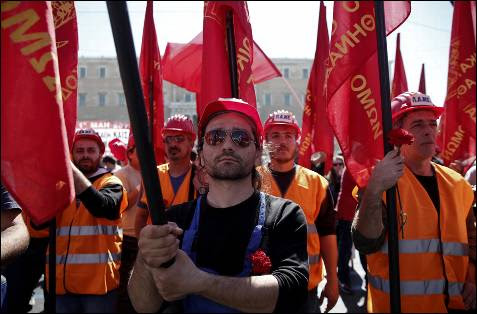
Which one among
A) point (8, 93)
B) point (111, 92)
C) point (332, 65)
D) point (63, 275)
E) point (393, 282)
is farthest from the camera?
point (111, 92)

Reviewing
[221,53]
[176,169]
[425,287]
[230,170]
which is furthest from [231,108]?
[176,169]

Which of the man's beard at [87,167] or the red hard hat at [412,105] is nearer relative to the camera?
the red hard hat at [412,105]

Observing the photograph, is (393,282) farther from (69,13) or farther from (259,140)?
(69,13)

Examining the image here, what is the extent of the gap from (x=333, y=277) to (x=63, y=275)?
7.38ft

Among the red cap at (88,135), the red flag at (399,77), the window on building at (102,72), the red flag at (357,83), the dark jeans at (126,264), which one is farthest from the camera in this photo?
the window on building at (102,72)

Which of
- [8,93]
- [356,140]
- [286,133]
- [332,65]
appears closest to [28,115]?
[8,93]

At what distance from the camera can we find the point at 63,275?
11.2 feet

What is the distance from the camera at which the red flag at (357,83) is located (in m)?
2.33

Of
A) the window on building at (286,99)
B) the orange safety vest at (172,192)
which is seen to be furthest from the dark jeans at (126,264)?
the window on building at (286,99)

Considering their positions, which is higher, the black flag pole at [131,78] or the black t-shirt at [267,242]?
the black flag pole at [131,78]

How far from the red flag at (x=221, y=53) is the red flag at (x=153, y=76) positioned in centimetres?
177

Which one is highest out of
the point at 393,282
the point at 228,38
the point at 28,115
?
the point at 228,38

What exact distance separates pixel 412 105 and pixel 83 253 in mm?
2804

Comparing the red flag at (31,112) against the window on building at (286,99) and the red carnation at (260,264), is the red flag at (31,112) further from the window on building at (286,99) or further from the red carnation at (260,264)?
the window on building at (286,99)
